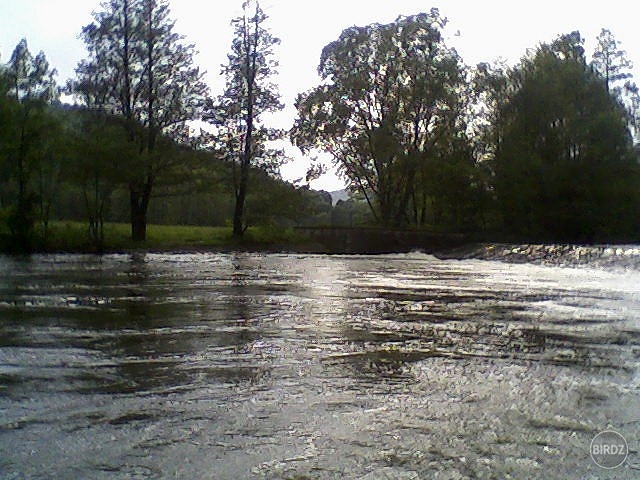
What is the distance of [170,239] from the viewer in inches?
1617

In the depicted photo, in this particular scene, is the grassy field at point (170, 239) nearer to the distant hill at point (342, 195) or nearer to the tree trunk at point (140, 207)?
the tree trunk at point (140, 207)

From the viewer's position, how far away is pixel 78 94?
39.2 metres

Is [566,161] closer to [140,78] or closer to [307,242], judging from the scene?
[307,242]

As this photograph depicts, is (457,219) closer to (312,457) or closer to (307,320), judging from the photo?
(307,320)

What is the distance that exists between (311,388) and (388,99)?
45.5 metres

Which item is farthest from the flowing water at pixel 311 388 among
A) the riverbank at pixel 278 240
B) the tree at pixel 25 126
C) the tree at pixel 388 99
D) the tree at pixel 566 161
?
the tree at pixel 388 99

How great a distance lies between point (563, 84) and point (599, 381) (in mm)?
44704

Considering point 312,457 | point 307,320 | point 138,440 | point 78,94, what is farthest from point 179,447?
point 78,94

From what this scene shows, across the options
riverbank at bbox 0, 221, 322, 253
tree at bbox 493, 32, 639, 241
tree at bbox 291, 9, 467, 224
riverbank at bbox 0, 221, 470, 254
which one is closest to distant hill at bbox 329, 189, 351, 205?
tree at bbox 291, 9, 467, 224

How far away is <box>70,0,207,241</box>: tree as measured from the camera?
39.4 m

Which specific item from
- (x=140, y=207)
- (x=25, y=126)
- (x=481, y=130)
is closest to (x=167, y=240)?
(x=140, y=207)

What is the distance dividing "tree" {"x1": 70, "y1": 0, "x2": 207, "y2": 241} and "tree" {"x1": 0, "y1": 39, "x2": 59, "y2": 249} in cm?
418

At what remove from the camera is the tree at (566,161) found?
46.2 metres

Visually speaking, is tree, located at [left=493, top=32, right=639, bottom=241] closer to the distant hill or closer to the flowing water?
the distant hill
